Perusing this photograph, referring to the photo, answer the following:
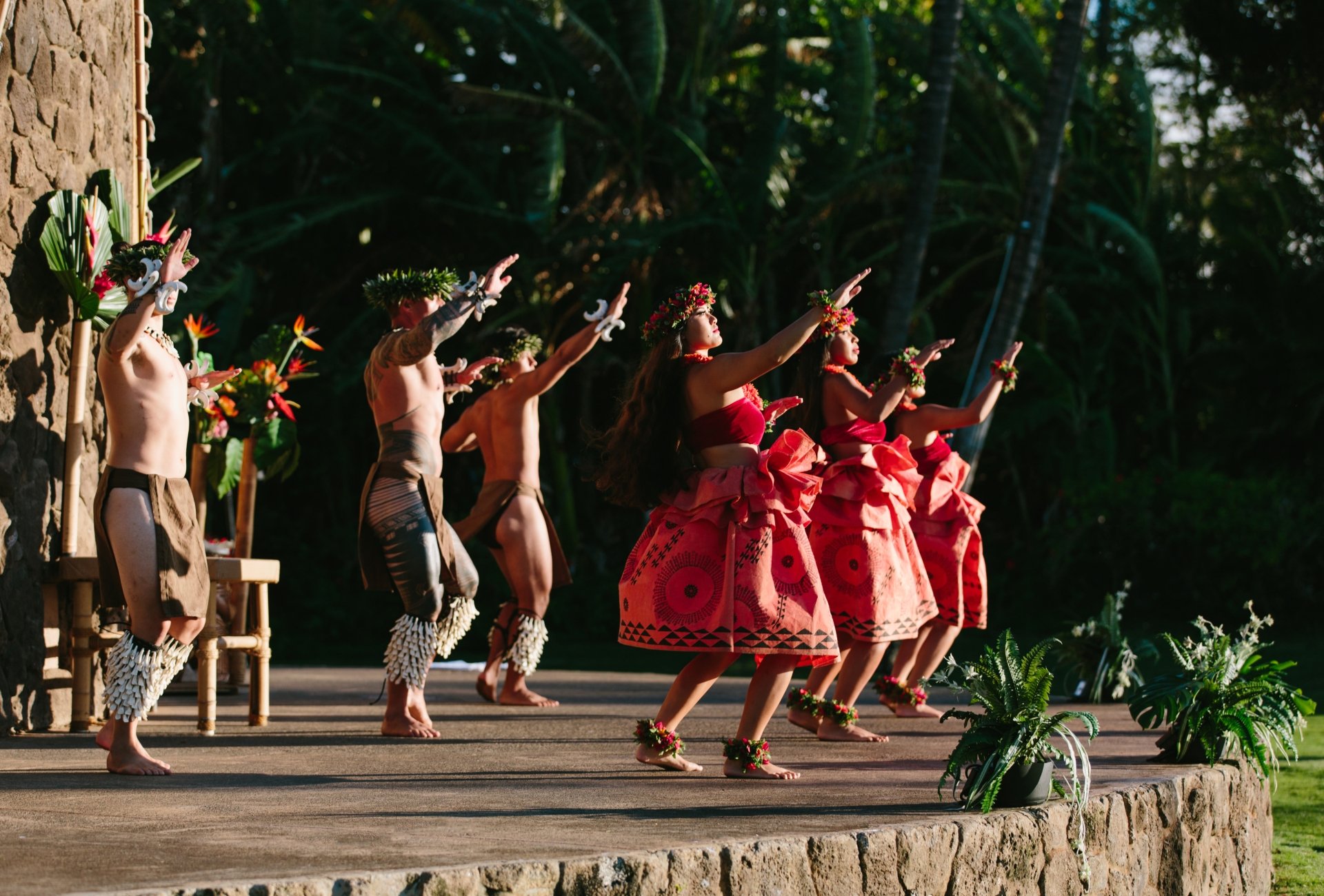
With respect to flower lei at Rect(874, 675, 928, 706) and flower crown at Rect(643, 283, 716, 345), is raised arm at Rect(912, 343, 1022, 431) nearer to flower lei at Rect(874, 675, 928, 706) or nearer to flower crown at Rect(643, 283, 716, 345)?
flower lei at Rect(874, 675, 928, 706)

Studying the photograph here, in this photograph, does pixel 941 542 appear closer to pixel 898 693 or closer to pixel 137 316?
pixel 898 693

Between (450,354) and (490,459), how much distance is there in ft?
25.6

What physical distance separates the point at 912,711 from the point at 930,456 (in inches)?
50.1

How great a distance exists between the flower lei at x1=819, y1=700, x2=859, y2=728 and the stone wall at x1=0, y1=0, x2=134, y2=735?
3173 millimetres

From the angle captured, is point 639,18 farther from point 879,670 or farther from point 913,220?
point 879,670

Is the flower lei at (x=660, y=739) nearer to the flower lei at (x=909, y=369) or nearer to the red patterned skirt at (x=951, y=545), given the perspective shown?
the flower lei at (x=909, y=369)

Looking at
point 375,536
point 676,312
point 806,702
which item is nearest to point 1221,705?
point 806,702

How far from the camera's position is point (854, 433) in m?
6.62

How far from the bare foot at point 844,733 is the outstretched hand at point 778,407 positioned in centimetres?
147

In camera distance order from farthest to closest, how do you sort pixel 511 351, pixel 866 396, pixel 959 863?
pixel 511 351, pixel 866 396, pixel 959 863

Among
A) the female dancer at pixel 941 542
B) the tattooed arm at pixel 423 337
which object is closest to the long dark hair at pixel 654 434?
the tattooed arm at pixel 423 337

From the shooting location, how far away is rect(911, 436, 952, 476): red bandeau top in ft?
24.8

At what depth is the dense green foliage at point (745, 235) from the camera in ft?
47.4

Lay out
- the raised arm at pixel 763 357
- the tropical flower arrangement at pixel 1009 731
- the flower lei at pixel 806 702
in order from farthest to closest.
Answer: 1. the flower lei at pixel 806 702
2. the raised arm at pixel 763 357
3. the tropical flower arrangement at pixel 1009 731
